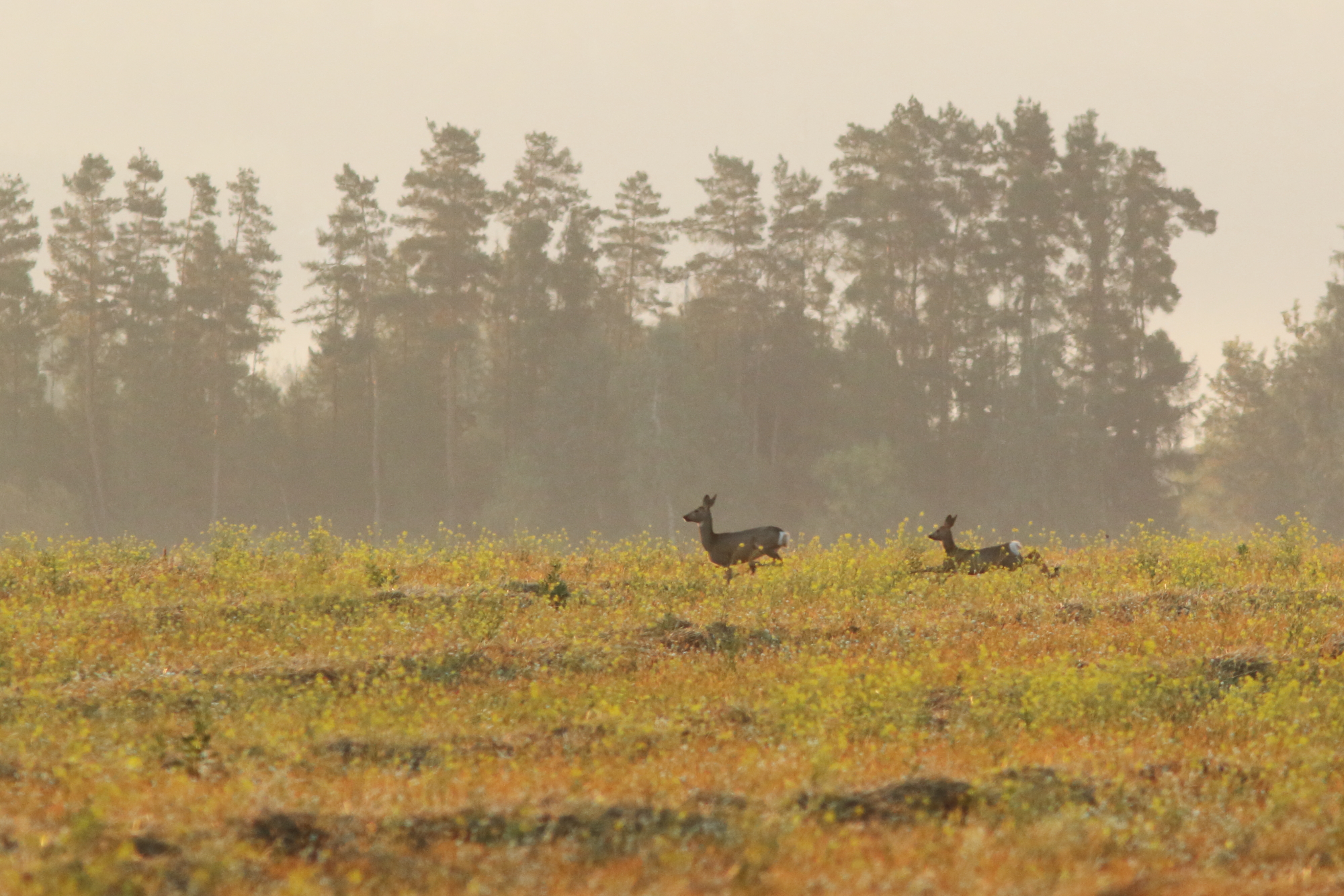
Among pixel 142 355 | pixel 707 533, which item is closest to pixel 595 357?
pixel 142 355

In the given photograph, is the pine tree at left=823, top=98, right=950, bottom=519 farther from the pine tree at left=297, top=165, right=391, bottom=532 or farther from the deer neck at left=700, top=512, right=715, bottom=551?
the deer neck at left=700, top=512, right=715, bottom=551

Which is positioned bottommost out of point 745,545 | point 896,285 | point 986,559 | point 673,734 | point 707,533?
point 673,734

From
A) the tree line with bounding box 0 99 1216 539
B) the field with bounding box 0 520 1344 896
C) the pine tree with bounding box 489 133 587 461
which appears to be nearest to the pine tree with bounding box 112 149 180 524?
the tree line with bounding box 0 99 1216 539

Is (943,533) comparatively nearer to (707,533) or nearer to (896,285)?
(707,533)

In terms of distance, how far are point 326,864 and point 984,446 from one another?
195 ft

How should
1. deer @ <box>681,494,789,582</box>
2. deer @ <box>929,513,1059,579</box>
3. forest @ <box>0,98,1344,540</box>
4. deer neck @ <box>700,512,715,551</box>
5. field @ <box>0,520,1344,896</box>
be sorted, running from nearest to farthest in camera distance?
field @ <box>0,520,1344,896</box> < deer @ <box>929,513,1059,579</box> < deer @ <box>681,494,789,582</box> < deer neck @ <box>700,512,715,551</box> < forest @ <box>0,98,1344,540</box>

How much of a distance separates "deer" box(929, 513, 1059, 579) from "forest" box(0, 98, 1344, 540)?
39.6 metres

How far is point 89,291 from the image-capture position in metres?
65.2

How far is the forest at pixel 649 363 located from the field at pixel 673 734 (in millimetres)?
43662

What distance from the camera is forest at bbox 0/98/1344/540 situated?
212ft

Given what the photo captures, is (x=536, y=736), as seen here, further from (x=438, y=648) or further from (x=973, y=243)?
(x=973, y=243)

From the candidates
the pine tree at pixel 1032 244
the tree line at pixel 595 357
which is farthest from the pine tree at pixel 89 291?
the pine tree at pixel 1032 244

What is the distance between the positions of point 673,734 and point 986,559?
12199mm

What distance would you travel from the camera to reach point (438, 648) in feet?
50.0
